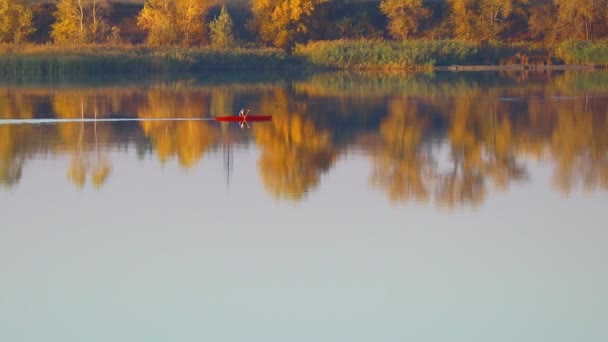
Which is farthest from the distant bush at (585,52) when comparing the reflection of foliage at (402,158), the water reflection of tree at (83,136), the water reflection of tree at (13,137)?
the water reflection of tree at (13,137)

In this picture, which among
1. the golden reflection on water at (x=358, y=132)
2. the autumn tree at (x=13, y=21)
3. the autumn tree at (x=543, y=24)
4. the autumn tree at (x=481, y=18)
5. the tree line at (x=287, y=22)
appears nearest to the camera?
the golden reflection on water at (x=358, y=132)

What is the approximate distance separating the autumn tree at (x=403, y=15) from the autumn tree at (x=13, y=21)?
1421 cm

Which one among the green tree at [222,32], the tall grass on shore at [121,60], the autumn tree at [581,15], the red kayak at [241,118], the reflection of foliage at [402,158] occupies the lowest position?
the reflection of foliage at [402,158]

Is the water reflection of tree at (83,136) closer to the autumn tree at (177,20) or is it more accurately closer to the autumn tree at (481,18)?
the autumn tree at (177,20)

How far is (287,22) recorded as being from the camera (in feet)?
150

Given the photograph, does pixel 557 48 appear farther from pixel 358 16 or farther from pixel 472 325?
pixel 472 325

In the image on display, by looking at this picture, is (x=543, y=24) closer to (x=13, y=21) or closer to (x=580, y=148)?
(x=13, y=21)

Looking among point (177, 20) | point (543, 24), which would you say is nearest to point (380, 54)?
point (543, 24)

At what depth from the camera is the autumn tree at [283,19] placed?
45.7 meters

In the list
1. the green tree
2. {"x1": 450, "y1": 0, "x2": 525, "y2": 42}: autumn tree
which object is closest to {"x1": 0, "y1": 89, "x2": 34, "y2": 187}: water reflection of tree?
the green tree

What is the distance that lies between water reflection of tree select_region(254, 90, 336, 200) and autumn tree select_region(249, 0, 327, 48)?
73.4ft

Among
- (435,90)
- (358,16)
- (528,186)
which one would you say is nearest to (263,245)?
(528,186)

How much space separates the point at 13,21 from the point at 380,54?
1350 centimetres

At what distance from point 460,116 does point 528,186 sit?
30.1ft
